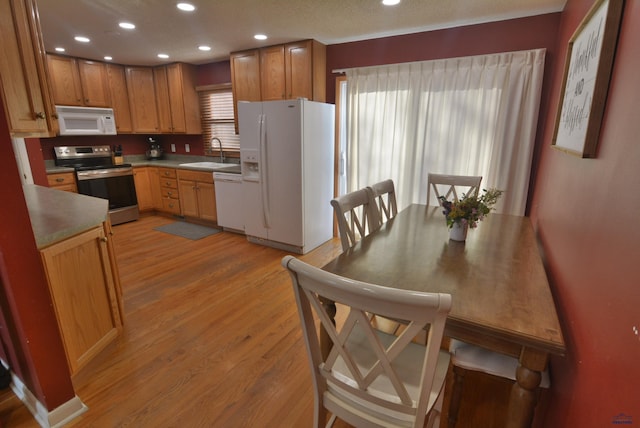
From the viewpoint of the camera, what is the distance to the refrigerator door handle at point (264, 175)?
11.3 ft

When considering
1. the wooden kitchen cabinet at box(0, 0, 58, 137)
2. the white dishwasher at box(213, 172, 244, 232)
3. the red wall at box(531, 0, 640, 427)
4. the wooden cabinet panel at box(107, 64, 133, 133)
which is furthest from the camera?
the wooden cabinet panel at box(107, 64, 133, 133)

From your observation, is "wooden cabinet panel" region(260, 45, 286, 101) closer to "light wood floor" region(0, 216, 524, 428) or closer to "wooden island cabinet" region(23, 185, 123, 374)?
"light wood floor" region(0, 216, 524, 428)

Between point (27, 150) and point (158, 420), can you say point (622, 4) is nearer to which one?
point (158, 420)

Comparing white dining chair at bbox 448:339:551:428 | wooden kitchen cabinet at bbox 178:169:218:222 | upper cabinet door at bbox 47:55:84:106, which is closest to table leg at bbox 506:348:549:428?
white dining chair at bbox 448:339:551:428

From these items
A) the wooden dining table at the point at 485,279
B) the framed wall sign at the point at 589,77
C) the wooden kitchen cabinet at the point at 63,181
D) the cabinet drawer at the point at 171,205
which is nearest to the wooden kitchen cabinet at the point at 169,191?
the cabinet drawer at the point at 171,205

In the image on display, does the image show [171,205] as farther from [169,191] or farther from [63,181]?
[63,181]

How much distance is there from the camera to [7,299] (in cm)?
140

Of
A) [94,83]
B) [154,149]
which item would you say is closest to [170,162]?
[154,149]

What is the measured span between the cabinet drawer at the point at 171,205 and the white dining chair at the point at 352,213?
12.3 feet

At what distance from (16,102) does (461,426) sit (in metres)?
2.67

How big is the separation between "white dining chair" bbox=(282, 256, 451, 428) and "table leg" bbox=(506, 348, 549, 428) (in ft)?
0.78

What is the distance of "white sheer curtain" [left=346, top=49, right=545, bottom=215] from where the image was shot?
2730 mm

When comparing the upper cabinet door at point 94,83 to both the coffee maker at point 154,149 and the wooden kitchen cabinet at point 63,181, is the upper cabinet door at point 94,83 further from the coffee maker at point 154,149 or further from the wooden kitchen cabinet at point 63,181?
the wooden kitchen cabinet at point 63,181

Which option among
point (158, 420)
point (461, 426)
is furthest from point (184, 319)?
point (461, 426)
